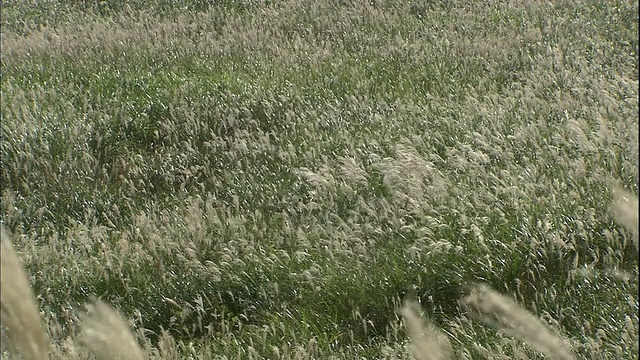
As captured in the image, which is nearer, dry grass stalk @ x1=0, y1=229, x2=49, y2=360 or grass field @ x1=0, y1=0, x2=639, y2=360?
dry grass stalk @ x1=0, y1=229, x2=49, y2=360

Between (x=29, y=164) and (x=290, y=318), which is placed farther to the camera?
(x=29, y=164)

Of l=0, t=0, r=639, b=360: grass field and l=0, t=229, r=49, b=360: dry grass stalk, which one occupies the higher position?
l=0, t=229, r=49, b=360: dry grass stalk

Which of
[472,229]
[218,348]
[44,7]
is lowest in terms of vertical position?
[44,7]

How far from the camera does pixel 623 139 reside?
4.77 m

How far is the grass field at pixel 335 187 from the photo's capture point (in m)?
3.56

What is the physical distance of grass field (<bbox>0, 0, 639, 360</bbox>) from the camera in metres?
3.56

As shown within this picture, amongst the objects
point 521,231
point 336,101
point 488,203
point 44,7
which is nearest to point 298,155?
point 336,101

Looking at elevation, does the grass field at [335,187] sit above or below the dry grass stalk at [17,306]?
below

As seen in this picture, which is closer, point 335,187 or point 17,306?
point 17,306

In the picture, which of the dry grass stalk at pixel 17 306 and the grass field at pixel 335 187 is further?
the grass field at pixel 335 187

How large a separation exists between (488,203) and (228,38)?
6.33 metres

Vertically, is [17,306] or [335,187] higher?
[17,306]

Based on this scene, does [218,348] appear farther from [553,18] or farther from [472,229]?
[553,18]

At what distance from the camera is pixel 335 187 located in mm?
5289
